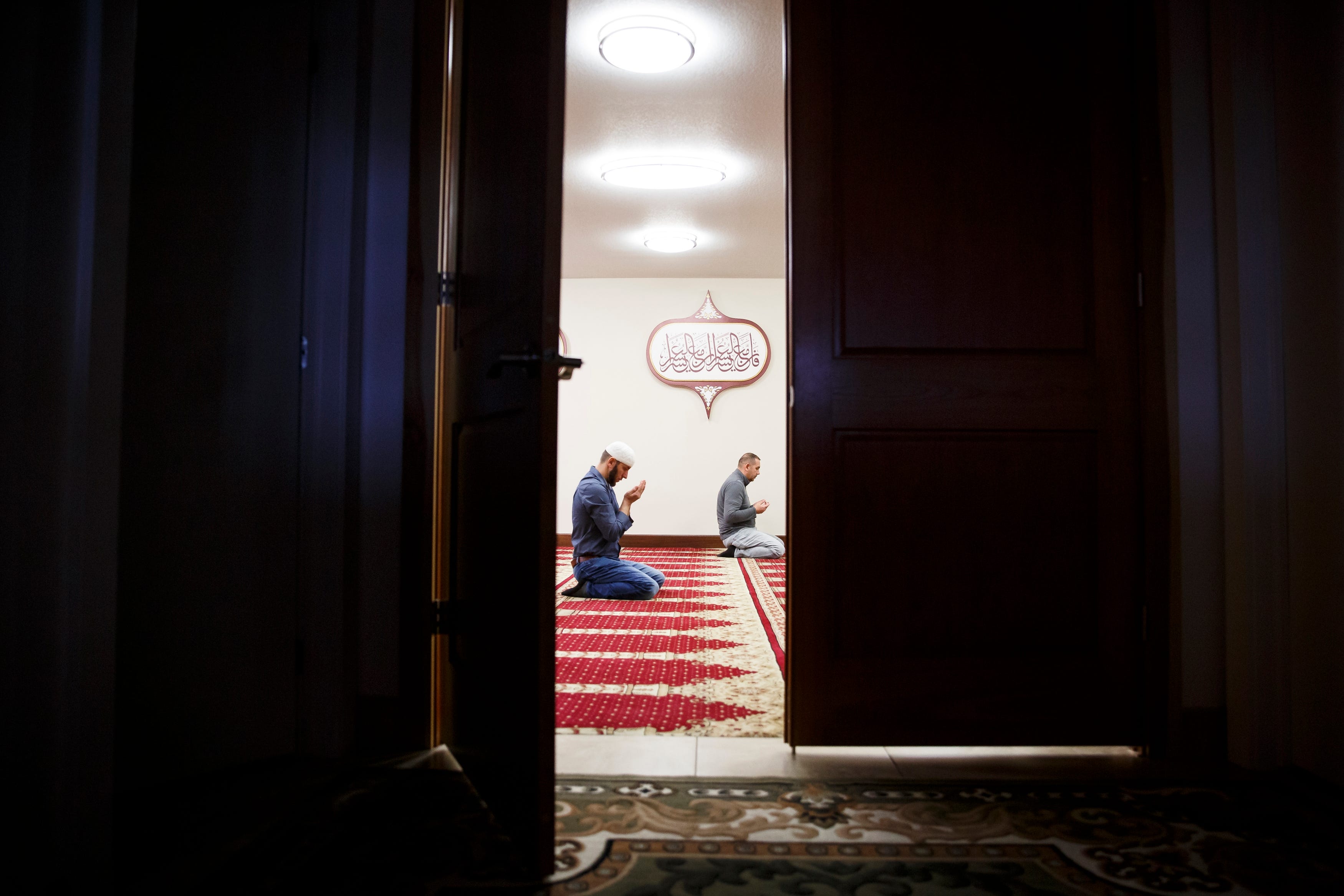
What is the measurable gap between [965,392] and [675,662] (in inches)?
59.5

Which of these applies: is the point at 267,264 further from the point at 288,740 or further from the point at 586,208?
the point at 586,208

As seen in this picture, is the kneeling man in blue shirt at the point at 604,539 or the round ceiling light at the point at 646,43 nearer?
the round ceiling light at the point at 646,43

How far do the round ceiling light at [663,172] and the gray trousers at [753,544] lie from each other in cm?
291

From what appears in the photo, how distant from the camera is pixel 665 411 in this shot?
787 cm

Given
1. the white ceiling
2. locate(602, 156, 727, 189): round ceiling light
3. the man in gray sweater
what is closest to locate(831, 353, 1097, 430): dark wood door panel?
the white ceiling

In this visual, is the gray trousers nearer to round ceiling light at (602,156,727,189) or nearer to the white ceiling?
the white ceiling

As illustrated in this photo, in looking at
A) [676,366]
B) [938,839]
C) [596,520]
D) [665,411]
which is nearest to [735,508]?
[665,411]

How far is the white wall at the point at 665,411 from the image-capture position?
7.81 m

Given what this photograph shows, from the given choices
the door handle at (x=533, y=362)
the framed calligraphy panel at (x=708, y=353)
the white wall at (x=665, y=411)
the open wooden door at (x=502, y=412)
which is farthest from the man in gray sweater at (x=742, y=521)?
the door handle at (x=533, y=362)

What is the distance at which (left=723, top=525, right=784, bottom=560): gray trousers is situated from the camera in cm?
675

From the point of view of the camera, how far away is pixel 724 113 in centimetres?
439

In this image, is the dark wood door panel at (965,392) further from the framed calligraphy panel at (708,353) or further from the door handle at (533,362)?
the framed calligraphy panel at (708,353)

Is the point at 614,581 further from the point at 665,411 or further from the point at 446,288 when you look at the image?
the point at 665,411

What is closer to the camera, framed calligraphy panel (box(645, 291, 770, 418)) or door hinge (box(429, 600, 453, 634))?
door hinge (box(429, 600, 453, 634))
